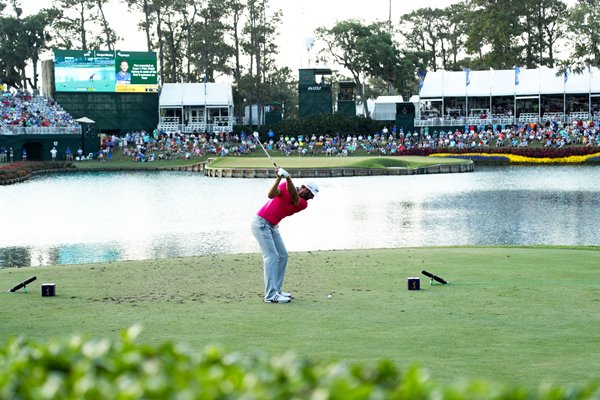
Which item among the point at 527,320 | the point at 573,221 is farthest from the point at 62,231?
the point at 527,320

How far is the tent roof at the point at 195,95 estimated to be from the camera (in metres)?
102

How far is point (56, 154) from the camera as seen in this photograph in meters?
89.4

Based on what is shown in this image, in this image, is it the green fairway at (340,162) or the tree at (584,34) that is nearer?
the green fairway at (340,162)

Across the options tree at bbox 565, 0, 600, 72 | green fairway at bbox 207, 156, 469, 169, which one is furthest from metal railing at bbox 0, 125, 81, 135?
tree at bbox 565, 0, 600, 72

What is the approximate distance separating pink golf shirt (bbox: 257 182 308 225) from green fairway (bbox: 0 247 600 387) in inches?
54.4

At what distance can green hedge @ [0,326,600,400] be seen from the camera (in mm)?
3922

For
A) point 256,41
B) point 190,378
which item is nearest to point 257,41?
point 256,41

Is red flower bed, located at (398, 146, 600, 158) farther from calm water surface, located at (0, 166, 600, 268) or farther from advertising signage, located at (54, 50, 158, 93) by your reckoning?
advertising signage, located at (54, 50, 158, 93)

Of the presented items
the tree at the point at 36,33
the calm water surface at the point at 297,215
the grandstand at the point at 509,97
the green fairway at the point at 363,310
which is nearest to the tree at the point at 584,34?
the grandstand at the point at 509,97

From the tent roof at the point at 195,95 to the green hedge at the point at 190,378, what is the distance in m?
98.3

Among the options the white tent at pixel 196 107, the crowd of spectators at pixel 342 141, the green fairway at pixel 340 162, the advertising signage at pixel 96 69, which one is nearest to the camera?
the green fairway at pixel 340 162

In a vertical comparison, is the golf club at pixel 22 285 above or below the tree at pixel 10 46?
below

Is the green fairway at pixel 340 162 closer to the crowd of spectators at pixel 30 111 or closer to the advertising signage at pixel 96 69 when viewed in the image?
the crowd of spectators at pixel 30 111

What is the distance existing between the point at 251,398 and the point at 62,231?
34853mm
